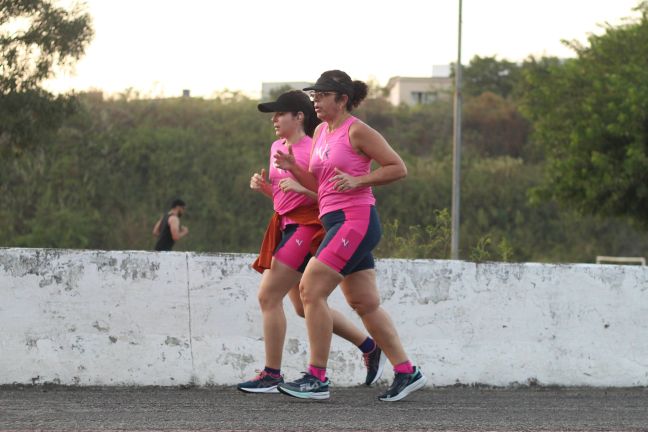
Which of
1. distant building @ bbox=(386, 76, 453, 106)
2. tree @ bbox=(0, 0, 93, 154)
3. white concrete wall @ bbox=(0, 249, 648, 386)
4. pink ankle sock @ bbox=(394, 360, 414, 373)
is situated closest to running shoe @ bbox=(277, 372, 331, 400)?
pink ankle sock @ bbox=(394, 360, 414, 373)

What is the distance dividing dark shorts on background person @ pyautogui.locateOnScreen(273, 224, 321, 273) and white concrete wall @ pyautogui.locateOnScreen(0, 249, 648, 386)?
1.15m

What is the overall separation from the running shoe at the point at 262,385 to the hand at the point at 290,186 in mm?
1051

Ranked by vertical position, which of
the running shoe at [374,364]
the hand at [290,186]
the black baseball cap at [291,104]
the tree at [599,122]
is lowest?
the running shoe at [374,364]

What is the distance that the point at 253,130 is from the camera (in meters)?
47.6

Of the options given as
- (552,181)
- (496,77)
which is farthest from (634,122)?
(496,77)

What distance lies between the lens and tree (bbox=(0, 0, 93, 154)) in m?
27.4

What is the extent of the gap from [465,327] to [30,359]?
2.81 meters

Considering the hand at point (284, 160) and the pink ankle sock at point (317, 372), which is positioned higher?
the hand at point (284, 160)

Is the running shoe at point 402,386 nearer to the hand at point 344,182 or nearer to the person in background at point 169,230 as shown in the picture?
the hand at point 344,182

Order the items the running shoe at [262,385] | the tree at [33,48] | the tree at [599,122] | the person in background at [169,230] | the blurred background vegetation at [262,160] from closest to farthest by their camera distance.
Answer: the running shoe at [262,385]
the person in background at [169,230]
the tree at [33,48]
the blurred background vegetation at [262,160]
the tree at [599,122]

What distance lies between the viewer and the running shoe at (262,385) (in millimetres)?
7059

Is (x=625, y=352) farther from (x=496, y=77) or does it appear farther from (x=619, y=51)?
(x=496, y=77)

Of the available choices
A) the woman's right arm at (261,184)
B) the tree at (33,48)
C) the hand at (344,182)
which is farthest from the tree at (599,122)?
the hand at (344,182)

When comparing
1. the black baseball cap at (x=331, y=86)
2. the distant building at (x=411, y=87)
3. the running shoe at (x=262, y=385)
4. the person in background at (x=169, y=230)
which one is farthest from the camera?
the distant building at (x=411, y=87)
